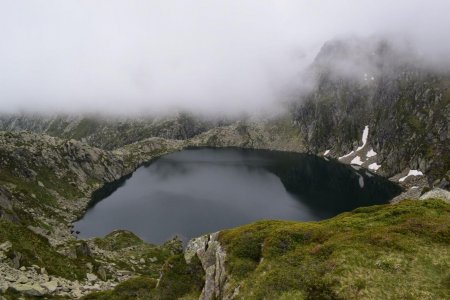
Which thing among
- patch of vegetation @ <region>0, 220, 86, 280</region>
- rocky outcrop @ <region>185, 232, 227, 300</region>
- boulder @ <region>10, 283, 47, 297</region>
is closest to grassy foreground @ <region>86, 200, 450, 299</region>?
rocky outcrop @ <region>185, 232, 227, 300</region>

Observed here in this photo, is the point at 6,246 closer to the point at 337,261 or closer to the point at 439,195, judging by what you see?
the point at 337,261

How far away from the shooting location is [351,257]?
104 feet

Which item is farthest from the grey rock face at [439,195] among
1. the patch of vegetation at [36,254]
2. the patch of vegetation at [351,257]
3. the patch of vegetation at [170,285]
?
the patch of vegetation at [36,254]

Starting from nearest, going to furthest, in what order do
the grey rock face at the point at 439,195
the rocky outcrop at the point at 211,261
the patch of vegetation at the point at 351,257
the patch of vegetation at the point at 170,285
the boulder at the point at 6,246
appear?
1. the patch of vegetation at the point at 351,257
2. the rocky outcrop at the point at 211,261
3. the patch of vegetation at the point at 170,285
4. the boulder at the point at 6,246
5. the grey rock face at the point at 439,195

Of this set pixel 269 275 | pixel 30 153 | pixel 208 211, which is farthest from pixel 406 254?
pixel 30 153

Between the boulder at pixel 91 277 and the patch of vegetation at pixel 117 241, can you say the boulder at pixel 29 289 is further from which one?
the patch of vegetation at pixel 117 241

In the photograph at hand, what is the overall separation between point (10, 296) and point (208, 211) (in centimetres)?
13844

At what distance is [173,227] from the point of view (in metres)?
153

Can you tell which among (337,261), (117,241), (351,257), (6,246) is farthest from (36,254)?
(117,241)

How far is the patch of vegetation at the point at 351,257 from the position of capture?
28.2 m

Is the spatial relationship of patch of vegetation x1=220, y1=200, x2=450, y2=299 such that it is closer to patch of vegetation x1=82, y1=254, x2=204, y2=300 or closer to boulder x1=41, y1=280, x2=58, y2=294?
patch of vegetation x1=82, y1=254, x2=204, y2=300

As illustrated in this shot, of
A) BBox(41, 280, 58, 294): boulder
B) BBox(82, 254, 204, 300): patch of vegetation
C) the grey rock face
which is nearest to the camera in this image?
BBox(82, 254, 204, 300): patch of vegetation

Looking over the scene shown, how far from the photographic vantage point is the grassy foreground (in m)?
28.4

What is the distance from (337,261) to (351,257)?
3.96 ft
